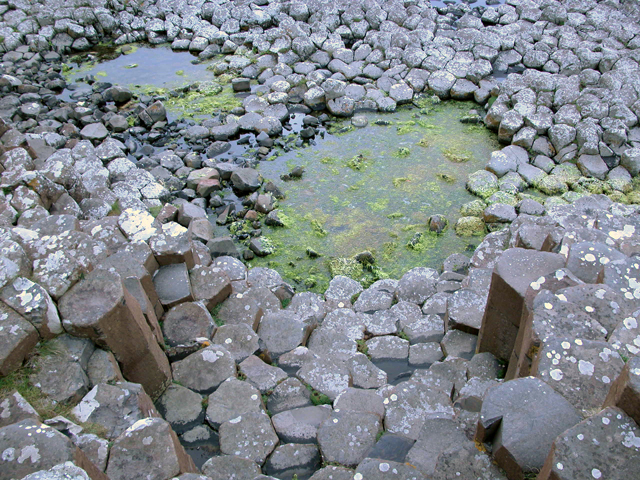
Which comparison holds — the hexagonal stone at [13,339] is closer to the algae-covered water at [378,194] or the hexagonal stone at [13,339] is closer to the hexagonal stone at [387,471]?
the hexagonal stone at [387,471]

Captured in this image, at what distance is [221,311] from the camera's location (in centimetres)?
515

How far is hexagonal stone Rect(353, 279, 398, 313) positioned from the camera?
6004mm

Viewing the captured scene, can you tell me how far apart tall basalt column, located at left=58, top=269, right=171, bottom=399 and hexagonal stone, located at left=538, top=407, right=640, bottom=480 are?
2.84 m

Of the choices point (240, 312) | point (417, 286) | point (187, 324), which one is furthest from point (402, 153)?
point (187, 324)

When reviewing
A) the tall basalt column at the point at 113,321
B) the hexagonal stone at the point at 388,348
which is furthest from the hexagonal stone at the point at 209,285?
the hexagonal stone at the point at 388,348

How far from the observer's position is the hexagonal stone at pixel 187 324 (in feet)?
14.9

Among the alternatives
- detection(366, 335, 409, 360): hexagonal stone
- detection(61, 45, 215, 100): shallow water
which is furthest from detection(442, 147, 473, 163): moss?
detection(61, 45, 215, 100): shallow water

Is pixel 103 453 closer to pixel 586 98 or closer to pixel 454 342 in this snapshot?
Result: pixel 454 342

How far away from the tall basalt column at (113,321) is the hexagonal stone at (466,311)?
2843 mm

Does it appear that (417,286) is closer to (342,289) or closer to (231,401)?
(342,289)

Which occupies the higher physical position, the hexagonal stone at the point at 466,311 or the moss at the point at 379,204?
the hexagonal stone at the point at 466,311

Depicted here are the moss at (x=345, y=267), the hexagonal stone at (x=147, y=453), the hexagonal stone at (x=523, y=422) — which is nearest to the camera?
the hexagonal stone at (x=523, y=422)

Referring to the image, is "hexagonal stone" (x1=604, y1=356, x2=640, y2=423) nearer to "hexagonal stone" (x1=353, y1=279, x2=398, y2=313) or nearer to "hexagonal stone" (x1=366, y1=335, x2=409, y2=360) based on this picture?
"hexagonal stone" (x1=366, y1=335, x2=409, y2=360)

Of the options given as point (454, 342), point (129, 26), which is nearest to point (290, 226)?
point (454, 342)
